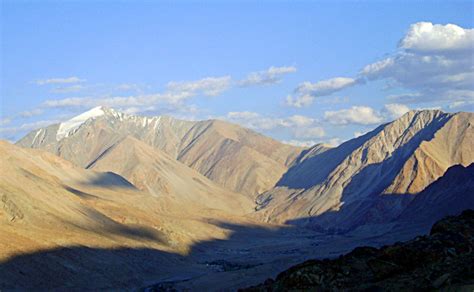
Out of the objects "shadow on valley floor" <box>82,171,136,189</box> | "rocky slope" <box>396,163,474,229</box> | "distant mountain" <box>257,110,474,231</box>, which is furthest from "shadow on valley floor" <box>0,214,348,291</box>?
"shadow on valley floor" <box>82,171,136,189</box>

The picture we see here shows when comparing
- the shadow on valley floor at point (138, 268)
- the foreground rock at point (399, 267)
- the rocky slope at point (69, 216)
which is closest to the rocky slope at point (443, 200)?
the shadow on valley floor at point (138, 268)

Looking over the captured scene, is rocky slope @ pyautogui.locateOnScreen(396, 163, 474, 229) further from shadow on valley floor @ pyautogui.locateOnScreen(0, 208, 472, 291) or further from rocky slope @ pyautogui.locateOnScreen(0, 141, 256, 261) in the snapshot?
rocky slope @ pyautogui.locateOnScreen(0, 141, 256, 261)

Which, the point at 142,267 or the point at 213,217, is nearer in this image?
the point at 142,267

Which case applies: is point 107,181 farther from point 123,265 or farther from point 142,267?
point 123,265

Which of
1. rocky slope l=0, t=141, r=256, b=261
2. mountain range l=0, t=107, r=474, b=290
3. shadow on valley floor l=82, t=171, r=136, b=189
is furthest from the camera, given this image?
shadow on valley floor l=82, t=171, r=136, b=189

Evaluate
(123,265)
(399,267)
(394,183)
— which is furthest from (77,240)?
(394,183)

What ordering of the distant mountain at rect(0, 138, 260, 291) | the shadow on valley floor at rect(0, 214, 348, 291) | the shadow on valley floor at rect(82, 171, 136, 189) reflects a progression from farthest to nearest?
the shadow on valley floor at rect(82, 171, 136, 189) < the distant mountain at rect(0, 138, 260, 291) < the shadow on valley floor at rect(0, 214, 348, 291)

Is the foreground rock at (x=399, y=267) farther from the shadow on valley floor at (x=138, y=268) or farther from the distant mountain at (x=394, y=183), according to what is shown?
the distant mountain at (x=394, y=183)

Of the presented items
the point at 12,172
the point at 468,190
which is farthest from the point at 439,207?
the point at 12,172

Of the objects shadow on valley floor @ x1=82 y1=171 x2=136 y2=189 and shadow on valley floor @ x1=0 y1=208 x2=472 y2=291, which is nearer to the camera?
shadow on valley floor @ x1=0 y1=208 x2=472 y2=291
